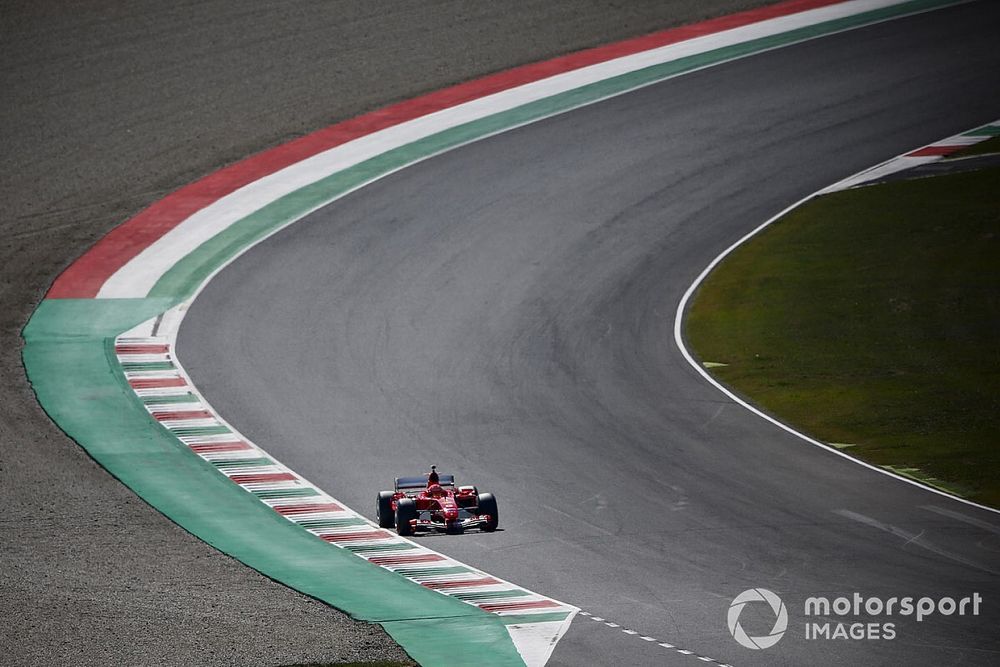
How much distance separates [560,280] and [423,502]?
31.5 feet

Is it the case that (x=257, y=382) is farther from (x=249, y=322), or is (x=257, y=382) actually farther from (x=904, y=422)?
(x=904, y=422)

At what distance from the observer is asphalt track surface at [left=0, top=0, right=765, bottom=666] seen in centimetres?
1479

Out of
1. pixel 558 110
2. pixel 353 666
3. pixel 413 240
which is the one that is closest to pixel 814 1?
pixel 558 110

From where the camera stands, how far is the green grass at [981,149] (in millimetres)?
30945

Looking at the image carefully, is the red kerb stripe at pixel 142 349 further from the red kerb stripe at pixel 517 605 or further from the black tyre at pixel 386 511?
the red kerb stripe at pixel 517 605

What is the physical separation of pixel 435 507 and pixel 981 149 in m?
18.6

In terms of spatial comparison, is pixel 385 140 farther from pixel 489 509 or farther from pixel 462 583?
pixel 462 583

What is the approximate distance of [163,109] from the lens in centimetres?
3466

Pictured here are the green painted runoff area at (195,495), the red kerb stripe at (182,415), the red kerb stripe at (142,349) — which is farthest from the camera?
the red kerb stripe at (142,349)

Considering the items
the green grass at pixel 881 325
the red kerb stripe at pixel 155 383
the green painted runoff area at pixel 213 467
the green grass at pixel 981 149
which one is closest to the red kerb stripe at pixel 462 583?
the green painted runoff area at pixel 213 467

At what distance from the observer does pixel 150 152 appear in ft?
108

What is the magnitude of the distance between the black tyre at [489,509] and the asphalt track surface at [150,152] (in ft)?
9.16

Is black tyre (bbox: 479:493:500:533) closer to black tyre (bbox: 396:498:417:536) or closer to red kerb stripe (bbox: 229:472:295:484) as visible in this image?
black tyre (bbox: 396:498:417:536)

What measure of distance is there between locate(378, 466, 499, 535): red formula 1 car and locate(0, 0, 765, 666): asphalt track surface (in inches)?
79.8
